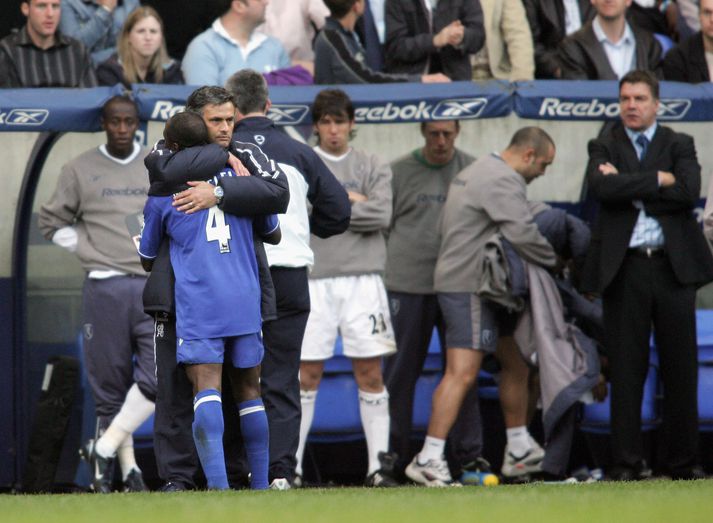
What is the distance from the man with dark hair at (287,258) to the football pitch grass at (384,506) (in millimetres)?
927

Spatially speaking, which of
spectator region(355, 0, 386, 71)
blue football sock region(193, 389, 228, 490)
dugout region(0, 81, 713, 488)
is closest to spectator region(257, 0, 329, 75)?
spectator region(355, 0, 386, 71)

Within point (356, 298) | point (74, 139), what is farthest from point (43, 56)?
point (356, 298)

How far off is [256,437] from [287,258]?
106 centimetres

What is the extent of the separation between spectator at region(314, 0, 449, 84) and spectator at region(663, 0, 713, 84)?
1887 millimetres

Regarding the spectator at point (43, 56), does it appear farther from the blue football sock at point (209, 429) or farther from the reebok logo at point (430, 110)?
the blue football sock at point (209, 429)

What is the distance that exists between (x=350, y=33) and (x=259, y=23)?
91 centimetres

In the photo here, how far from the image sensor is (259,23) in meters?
11.4

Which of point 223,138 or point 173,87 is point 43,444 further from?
point 223,138

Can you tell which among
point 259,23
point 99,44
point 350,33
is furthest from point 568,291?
point 99,44

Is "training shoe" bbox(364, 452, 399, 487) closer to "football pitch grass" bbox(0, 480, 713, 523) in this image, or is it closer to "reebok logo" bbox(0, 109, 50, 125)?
"football pitch grass" bbox(0, 480, 713, 523)

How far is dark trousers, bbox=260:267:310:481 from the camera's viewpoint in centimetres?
815

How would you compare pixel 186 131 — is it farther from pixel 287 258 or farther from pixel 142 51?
pixel 142 51

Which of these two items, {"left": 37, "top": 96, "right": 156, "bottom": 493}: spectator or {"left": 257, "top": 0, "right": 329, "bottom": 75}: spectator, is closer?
{"left": 37, "top": 96, "right": 156, "bottom": 493}: spectator

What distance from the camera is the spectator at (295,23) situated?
39.9ft
